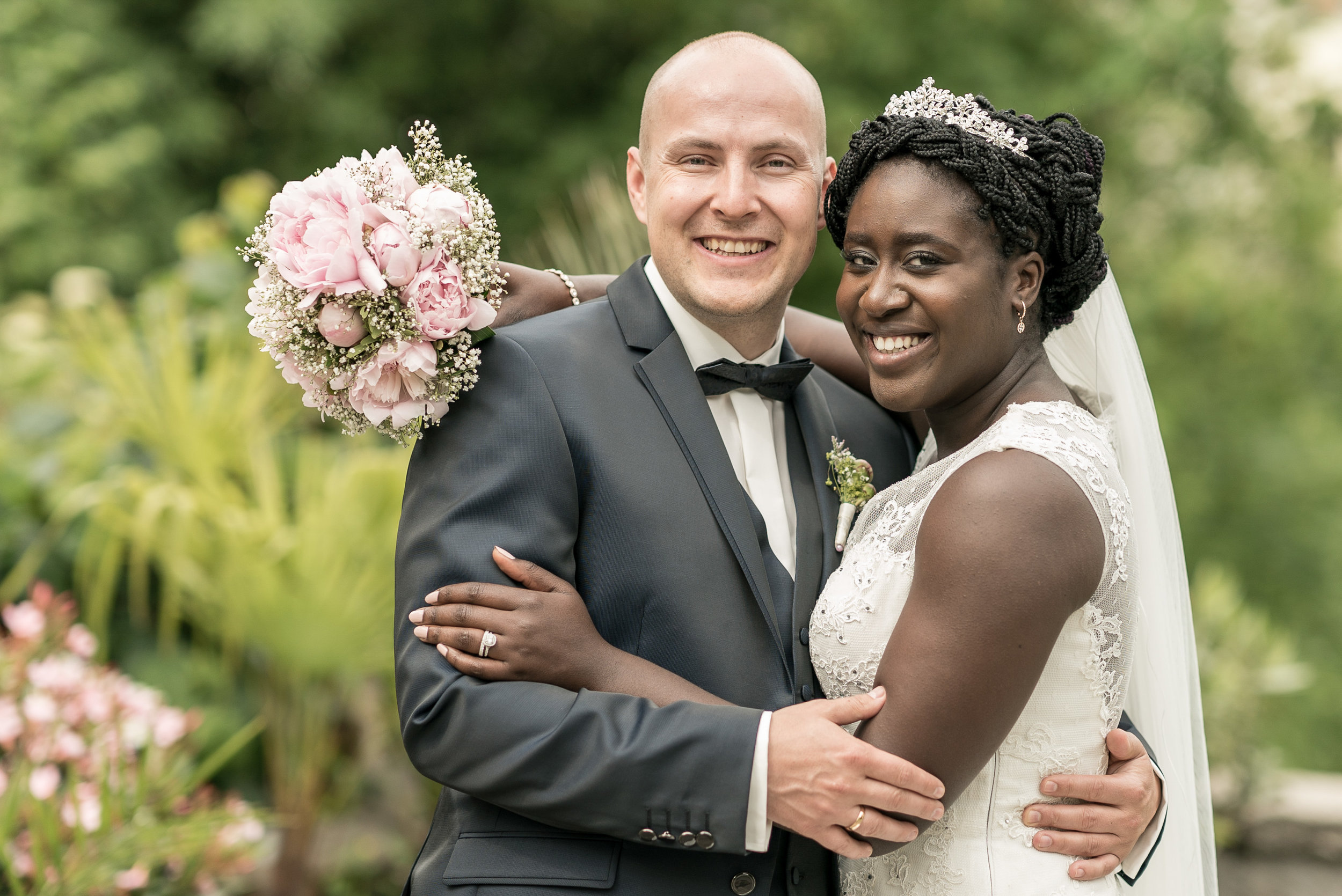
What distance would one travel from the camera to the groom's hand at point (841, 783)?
86.9 inches

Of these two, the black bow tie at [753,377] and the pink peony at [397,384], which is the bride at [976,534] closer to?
Answer: the black bow tie at [753,377]

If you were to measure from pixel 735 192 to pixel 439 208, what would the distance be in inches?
28.5

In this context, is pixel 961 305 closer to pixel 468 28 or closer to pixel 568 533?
pixel 568 533

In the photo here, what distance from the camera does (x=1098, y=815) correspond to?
251 centimetres

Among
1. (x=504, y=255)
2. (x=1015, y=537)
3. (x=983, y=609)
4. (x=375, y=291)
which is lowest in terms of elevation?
(x=983, y=609)

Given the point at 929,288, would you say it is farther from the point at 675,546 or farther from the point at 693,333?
the point at 675,546

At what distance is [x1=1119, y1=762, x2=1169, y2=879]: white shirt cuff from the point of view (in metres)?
2.67

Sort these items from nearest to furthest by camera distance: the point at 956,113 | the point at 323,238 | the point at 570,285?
1. the point at 323,238
2. the point at 956,113
3. the point at 570,285

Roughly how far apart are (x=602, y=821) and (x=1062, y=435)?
3.96 ft

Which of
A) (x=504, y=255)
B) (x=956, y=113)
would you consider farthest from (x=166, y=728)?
(x=504, y=255)

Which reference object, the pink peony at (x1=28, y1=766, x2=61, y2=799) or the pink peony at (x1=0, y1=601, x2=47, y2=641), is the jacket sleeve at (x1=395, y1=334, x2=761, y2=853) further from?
the pink peony at (x1=0, y1=601, x2=47, y2=641)

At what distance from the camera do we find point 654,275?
2939mm

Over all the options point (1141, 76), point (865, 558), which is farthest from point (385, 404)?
point (1141, 76)

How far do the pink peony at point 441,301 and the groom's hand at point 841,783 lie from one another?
Answer: 102 centimetres
